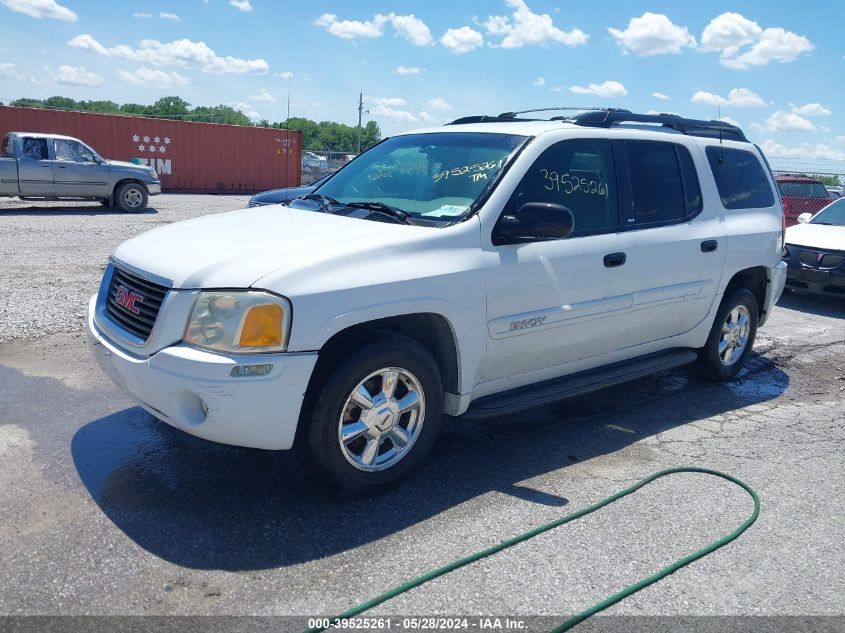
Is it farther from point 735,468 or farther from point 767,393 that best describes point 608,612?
point 767,393

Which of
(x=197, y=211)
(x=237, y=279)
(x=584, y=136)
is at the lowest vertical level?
(x=197, y=211)

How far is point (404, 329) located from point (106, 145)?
24.7 metres

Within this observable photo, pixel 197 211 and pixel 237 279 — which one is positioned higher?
pixel 237 279

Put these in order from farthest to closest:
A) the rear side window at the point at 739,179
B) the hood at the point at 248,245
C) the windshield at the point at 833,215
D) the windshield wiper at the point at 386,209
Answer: the windshield at the point at 833,215
the rear side window at the point at 739,179
the windshield wiper at the point at 386,209
the hood at the point at 248,245

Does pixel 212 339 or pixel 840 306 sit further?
pixel 840 306

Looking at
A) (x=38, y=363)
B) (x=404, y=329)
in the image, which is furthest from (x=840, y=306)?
(x=38, y=363)

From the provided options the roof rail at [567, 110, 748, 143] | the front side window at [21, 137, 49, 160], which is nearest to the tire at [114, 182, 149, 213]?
the front side window at [21, 137, 49, 160]

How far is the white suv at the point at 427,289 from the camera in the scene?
3.29 metres

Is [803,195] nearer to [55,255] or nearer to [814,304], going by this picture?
[814,304]

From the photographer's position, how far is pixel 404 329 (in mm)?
3916

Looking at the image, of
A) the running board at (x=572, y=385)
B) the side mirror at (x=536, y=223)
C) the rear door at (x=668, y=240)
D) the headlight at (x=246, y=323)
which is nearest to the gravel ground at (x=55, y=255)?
the headlight at (x=246, y=323)

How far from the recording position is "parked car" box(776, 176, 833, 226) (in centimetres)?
1509

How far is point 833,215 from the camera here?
1059 centimetres

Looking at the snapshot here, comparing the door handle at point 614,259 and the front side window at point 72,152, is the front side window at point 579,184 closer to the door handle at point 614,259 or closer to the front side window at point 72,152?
the door handle at point 614,259
